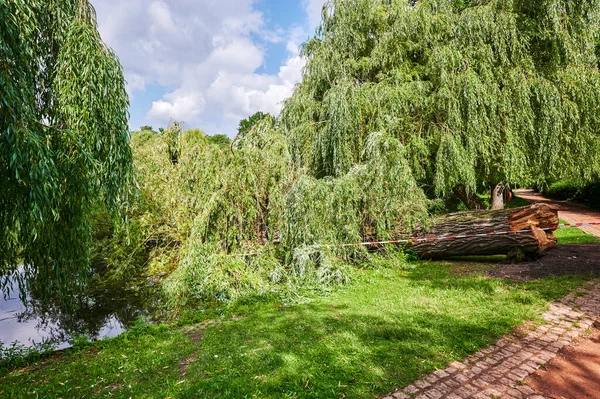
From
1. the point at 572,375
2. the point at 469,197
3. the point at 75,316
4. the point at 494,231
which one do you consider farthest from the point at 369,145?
the point at 75,316

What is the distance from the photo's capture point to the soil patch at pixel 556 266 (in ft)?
19.7

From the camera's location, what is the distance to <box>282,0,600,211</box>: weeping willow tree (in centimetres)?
855

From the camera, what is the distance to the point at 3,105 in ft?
9.32

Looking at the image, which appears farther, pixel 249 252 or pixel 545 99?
pixel 545 99

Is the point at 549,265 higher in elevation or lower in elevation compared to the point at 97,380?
lower

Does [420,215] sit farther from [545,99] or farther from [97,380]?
[97,380]

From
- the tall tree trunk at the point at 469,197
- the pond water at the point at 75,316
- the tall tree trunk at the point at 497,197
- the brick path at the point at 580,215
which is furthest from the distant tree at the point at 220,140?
the brick path at the point at 580,215

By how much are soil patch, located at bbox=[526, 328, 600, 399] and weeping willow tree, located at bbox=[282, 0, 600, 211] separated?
5.15 metres

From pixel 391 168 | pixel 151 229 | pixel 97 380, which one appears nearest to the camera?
pixel 97 380

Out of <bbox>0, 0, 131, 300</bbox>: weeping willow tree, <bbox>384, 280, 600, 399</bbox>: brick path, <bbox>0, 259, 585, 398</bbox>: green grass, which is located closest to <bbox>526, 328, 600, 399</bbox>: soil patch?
<bbox>384, 280, 600, 399</bbox>: brick path

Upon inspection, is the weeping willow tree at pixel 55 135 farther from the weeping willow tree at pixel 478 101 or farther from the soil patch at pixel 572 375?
the weeping willow tree at pixel 478 101

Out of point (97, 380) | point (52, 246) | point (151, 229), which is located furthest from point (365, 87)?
point (97, 380)

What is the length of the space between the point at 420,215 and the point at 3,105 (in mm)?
7162

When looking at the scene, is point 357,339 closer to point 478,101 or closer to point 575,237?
point 478,101
